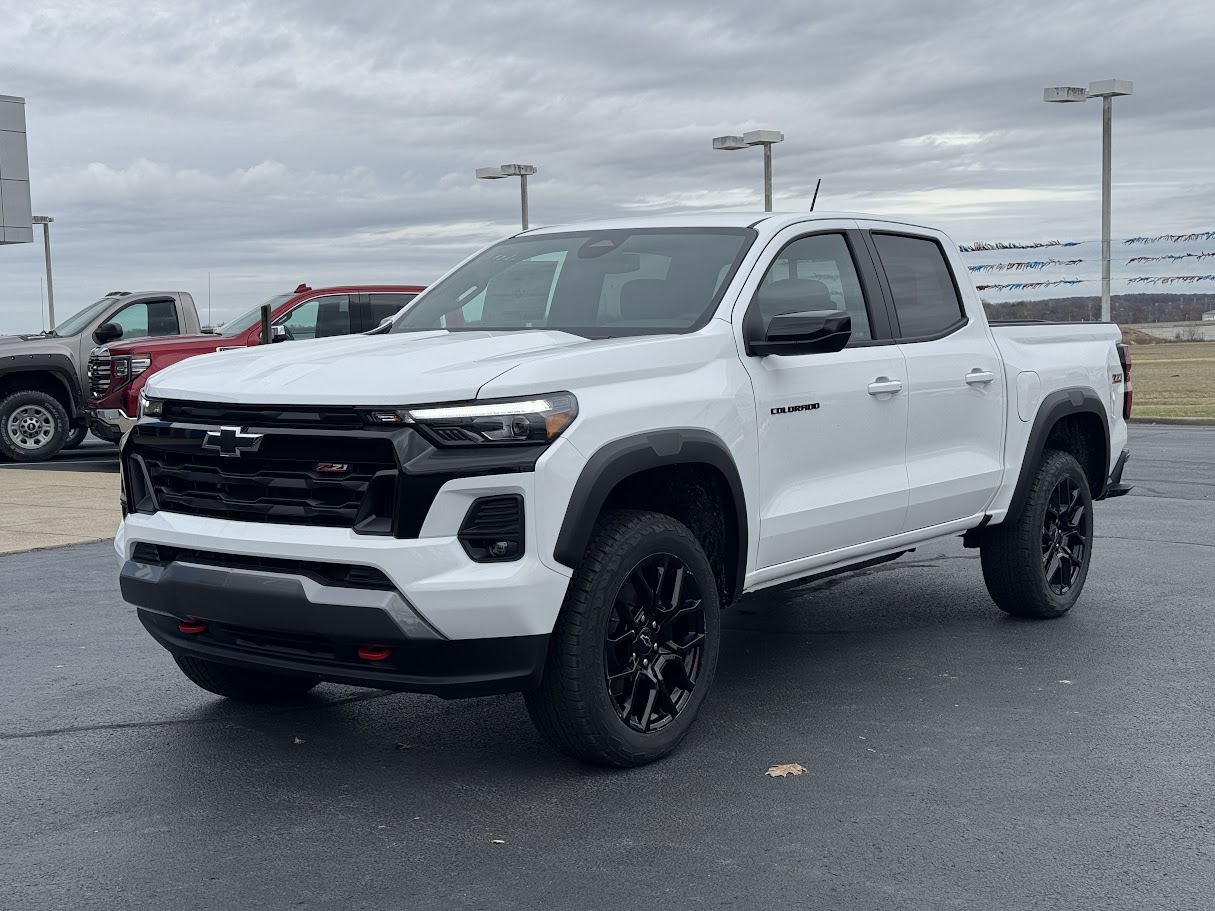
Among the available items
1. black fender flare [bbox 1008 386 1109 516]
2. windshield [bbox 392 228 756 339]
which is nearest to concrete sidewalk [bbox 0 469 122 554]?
windshield [bbox 392 228 756 339]

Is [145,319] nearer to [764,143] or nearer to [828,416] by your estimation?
[828,416]

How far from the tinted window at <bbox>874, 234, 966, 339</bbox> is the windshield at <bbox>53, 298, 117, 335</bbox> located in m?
13.5

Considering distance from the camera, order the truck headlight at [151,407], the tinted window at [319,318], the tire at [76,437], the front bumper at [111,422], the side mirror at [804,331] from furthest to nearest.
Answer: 1. the tire at [76,437]
2. the tinted window at [319,318]
3. the front bumper at [111,422]
4. the side mirror at [804,331]
5. the truck headlight at [151,407]

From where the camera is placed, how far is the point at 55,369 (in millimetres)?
17891

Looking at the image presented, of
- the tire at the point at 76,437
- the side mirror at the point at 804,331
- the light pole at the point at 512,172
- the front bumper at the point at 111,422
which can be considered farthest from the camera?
the light pole at the point at 512,172

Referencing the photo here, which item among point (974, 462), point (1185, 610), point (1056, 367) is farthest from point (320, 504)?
point (1185, 610)

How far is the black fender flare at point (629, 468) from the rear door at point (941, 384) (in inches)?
55.9

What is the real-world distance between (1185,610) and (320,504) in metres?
5.10

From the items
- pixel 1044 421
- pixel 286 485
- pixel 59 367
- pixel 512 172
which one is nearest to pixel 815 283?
pixel 1044 421

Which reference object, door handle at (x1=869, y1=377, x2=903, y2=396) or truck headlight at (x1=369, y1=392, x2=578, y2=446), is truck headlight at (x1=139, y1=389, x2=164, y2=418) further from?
door handle at (x1=869, y1=377, x2=903, y2=396)

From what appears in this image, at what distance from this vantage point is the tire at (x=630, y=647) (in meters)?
4.73

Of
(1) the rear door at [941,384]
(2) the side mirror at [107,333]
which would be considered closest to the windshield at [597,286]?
(1) the rear door at [941,384]

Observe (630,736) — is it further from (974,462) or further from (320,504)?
(974,462)

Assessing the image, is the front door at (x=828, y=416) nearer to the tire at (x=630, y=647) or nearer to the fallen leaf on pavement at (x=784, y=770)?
the tire at (x=630, y=647)
